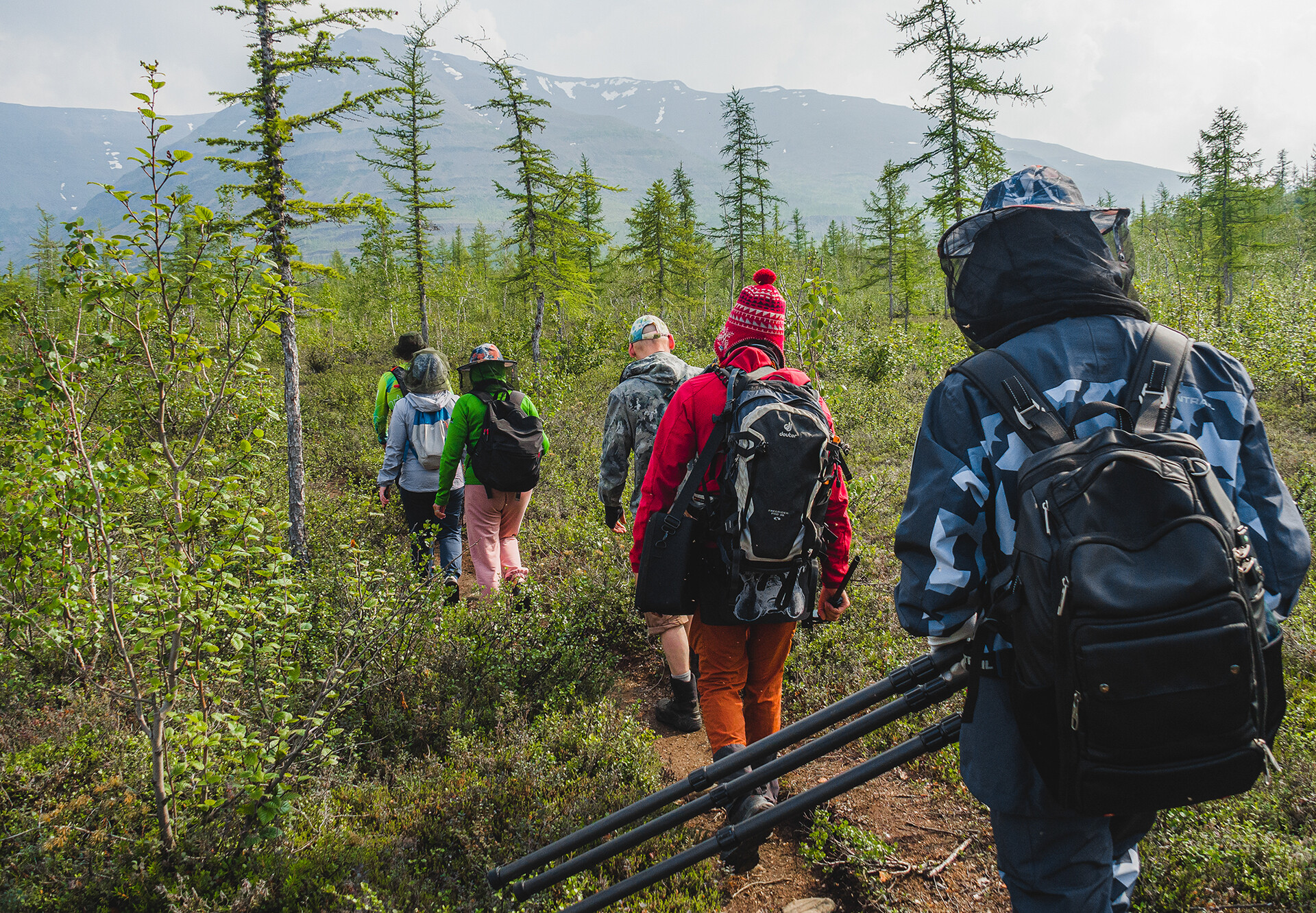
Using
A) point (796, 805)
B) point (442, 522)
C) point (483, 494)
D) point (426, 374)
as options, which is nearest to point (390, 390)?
point (426, 374)

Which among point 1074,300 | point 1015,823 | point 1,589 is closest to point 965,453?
point 1074,300

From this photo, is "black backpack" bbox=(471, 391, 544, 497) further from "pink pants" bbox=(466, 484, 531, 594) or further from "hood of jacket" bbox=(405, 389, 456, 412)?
"hood of jacket" bbox=(405, 389, 456, 412)

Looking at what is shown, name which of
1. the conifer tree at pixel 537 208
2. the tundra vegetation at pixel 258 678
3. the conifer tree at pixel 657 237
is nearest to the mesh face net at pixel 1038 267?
the tundra vegetation at pixel 258 678

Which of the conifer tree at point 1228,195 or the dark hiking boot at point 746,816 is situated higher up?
the conifer tree at point 1228,195

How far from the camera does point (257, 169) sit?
270 inches

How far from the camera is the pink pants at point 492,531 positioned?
5.62 m

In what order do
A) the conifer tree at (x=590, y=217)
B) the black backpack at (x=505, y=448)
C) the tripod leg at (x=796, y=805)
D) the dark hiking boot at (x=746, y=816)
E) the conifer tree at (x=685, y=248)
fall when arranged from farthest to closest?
1. the conifer tree at (x=685, y=248)
2. the conifer tree at (x=590, y=217)
3. the black backpack at (x=505, y=448)
4. the dark hiking boot at (x=746, y=816)
5. the tripod leg at (x=796, y=805)

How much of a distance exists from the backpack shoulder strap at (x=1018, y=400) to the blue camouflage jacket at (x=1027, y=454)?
0.03m

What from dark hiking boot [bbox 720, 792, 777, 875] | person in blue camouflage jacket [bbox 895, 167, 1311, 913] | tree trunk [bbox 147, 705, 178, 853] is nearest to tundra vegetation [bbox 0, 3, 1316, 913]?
tree trunk [bbox 147, 705, 178, 853]

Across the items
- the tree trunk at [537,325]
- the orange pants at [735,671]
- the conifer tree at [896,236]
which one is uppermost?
the conifer tree at [896,236]

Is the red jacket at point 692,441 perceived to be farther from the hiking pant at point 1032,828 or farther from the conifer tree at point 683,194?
the conifer tree at point 683,194

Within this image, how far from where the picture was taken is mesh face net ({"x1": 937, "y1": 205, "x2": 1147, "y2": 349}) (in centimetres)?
168

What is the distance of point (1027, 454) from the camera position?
158 centimetres

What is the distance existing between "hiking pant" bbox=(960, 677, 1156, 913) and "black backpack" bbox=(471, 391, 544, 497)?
427cm
